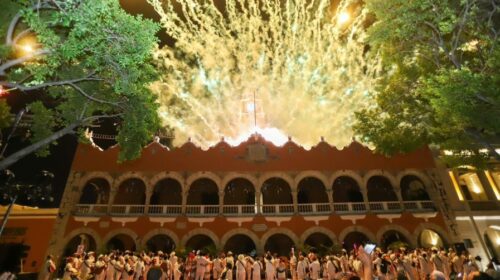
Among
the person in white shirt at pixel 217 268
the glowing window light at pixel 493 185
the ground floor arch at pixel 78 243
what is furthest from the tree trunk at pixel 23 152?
the glowing window light at pixel 493 185

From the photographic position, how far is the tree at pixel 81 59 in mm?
7047

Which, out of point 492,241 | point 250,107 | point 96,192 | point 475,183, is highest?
point 250,107

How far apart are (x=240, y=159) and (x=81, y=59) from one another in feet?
40.0

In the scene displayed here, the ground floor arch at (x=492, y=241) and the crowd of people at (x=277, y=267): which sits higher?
the ground floor arch at (x=492, y=241)

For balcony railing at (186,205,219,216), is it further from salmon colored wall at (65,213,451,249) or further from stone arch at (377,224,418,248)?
stone arch at (377,224,418,248)

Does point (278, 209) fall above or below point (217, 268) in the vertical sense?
above

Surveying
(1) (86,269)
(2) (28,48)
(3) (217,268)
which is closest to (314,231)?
(3) (217,268)

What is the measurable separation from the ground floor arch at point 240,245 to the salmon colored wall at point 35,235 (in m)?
11.9

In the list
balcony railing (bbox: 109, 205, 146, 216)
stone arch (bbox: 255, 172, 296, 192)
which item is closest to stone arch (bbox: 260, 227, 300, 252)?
stone arch (bbox: 255, 172, 296, 192)

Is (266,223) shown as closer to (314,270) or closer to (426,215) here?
(314,270)

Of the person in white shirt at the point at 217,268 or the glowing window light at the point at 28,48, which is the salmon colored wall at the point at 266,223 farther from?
the glowing window light at the point at 28,48

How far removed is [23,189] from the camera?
9578 mm

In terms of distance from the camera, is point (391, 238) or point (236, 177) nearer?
point (236, 177)

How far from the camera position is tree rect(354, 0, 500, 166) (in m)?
8.78
